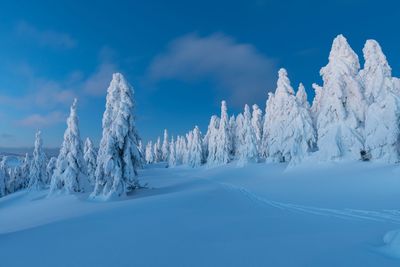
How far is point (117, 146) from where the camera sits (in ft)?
89.0

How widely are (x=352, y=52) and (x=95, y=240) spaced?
35256mm

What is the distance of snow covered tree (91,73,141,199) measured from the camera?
26.5 metres

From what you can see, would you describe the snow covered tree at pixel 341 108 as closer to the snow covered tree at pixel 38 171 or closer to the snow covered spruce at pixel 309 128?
the snow covered spruce at pixel 309 128

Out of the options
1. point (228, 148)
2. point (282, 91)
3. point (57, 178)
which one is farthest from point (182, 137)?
point (57, 178)

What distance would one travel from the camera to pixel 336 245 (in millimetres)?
7633

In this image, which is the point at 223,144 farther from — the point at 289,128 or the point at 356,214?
the point at 356,214

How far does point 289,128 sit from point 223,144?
98.3 feet

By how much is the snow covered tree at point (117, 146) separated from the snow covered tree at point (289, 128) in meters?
22.2

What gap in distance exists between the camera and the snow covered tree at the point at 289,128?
40.9 metres

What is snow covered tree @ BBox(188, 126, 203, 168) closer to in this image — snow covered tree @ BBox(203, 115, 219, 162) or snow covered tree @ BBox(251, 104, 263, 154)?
snow covered tree @ BBox(203, 115, 219, 162)

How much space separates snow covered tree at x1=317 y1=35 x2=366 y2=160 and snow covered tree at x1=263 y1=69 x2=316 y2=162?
6808mm

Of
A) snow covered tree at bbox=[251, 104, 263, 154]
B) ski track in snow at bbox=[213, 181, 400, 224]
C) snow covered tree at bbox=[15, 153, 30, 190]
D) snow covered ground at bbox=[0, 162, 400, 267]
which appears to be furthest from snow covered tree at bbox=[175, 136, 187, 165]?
ski track in snow at bbox=[213, 181, 400, 224]

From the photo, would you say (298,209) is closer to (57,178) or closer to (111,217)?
(111,217)

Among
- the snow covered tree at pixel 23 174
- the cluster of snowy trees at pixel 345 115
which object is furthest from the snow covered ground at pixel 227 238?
the snow covered tree at pixel 23 174
